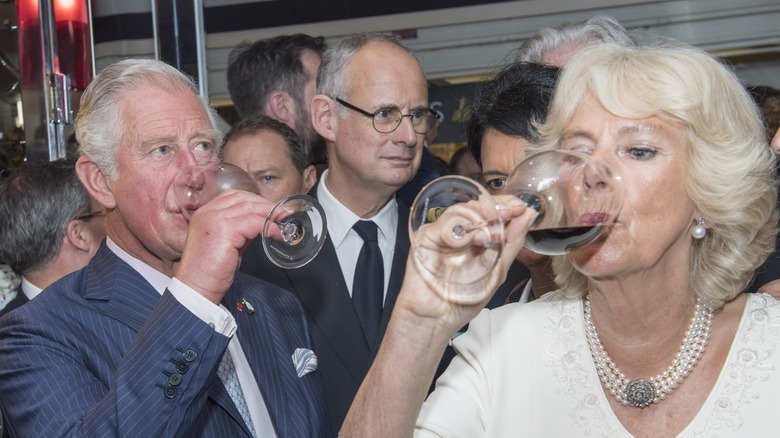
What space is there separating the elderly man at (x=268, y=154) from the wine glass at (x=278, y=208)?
5.16ft

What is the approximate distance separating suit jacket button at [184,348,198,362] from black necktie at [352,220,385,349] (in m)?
1.09

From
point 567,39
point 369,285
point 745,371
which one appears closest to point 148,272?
point 369,285

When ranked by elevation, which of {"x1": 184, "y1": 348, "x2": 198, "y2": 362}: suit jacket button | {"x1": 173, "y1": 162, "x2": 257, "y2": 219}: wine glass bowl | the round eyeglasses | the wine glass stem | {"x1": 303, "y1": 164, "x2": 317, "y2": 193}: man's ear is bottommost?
{"x1": 303, "y1": 164, "x2": 317, "y2": 193}: man's ear

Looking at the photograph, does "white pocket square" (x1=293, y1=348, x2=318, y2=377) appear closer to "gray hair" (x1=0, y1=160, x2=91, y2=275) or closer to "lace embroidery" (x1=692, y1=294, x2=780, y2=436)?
"lace embroidery" (x1=692, y1=294, x2=780, y2=436)

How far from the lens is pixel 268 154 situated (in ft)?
11.8

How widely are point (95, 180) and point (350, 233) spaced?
1044 mm

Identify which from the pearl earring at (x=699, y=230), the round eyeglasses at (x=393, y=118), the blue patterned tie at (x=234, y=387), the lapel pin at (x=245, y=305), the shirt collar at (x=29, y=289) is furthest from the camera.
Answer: the shirt collar at (x=29, y=289)

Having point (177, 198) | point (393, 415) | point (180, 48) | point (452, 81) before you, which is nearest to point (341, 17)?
point (452, 81)

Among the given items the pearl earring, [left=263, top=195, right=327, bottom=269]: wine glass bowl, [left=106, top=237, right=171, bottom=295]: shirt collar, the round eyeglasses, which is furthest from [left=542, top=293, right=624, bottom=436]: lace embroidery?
the round eyeglasses

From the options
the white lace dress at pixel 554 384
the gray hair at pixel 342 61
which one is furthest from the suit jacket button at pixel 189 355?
the gray hair at pixel 342 61

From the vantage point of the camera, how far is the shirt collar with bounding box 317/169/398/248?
307 centimetres

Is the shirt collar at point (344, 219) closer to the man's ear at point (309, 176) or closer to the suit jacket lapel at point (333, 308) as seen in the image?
the suit jacket lapel at point (333, 308)

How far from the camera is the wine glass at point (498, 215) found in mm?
1360

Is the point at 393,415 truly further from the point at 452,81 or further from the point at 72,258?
the point at 452,81
